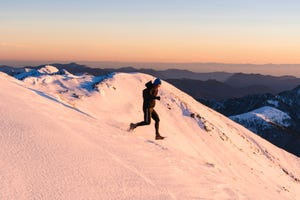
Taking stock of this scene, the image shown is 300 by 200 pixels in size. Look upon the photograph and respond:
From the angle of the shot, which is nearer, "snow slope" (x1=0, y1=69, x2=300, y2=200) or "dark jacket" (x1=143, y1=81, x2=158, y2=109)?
"snow slope" (x1=0, y1=69, x2=300, y2=200)

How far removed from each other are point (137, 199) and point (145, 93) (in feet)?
28.9

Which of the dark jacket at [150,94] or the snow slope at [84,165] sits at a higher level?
the dark jacket at [150,94]

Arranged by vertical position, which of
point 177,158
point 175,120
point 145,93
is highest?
point 145,93

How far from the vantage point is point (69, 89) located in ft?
113

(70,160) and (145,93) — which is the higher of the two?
(145,93)

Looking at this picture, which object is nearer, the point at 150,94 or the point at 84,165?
the point at 84,165

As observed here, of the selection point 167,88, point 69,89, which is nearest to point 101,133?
point 69,89

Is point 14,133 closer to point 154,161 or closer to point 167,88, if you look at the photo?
point 154,161

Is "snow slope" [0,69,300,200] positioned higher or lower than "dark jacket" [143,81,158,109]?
lower

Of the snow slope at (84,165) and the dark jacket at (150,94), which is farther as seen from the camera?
the dark jacket at (150,94)

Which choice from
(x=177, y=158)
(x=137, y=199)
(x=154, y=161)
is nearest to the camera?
(x=137, y=199)

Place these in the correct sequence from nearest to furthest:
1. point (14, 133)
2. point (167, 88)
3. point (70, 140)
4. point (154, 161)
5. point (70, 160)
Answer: point (70, 160) → point (14, 133) → point (70, 140) → point (154, 161) → point (167, 88)

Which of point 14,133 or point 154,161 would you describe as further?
point 154,161

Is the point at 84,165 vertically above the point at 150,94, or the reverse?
the point at 150,94
